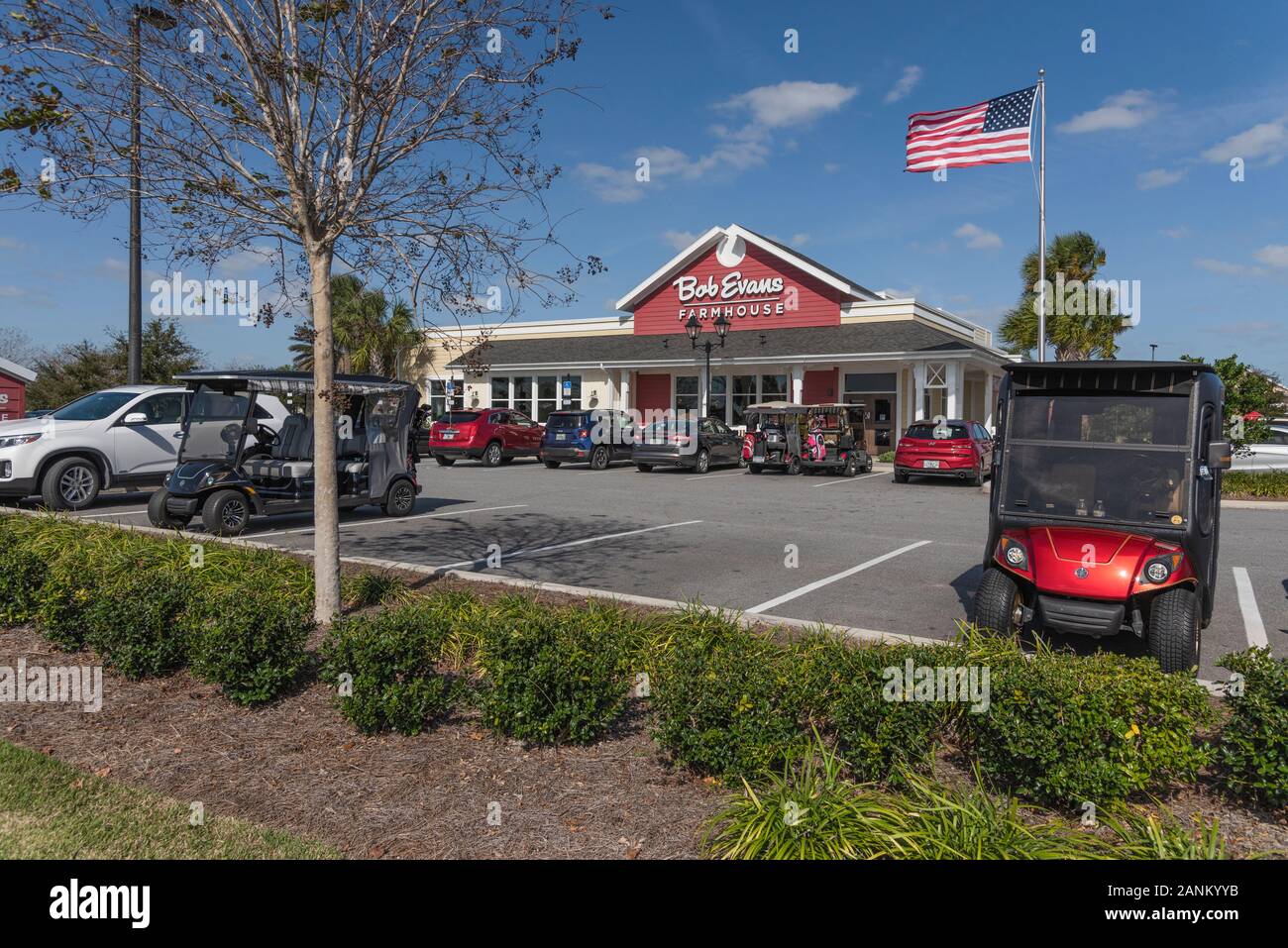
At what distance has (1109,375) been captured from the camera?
6020mm

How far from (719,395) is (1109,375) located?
25.6 m

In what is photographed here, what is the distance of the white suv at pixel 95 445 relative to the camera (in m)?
12.0

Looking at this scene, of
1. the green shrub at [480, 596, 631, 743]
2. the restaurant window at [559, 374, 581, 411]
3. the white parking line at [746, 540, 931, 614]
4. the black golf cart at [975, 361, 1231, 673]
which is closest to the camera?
the green shrub at [480, 596, 631, 743]

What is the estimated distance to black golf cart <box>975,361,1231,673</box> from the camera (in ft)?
18.0

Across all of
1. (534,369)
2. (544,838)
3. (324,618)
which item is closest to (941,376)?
(534,369)

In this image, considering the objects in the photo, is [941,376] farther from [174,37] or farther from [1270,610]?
[174,37]

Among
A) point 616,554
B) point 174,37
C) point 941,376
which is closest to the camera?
point 174,37

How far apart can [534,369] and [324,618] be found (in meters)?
26.9

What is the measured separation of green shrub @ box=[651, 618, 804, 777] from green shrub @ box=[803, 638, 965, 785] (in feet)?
0.51

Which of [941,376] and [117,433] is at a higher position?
[941,376]

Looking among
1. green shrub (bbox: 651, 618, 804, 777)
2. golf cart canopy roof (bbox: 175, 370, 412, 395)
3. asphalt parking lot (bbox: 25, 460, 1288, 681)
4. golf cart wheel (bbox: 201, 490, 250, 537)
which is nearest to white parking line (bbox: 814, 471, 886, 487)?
asphalt parking lot (bbox: 25, 460, 1288, 681)

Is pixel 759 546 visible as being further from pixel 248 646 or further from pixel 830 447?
pixel 830 447

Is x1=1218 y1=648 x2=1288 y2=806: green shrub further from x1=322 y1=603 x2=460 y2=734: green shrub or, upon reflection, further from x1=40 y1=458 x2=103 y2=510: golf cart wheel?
x1=40 y1=458 x2=103 y2=510: golf cart wheel

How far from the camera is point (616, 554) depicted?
9734mm
